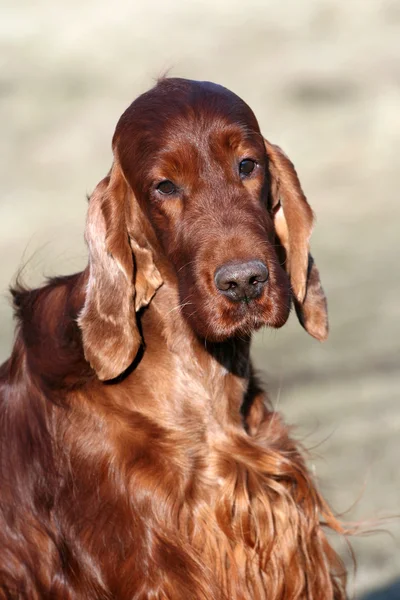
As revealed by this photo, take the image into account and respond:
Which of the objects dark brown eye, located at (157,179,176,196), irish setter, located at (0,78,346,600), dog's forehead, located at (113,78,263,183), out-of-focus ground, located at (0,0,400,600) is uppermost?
dog's forehead, located at (113,78,263,183)

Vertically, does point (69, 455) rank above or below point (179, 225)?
below

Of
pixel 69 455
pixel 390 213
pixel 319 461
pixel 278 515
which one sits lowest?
pixel 390 213

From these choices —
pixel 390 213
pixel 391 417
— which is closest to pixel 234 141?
pixel 391 417

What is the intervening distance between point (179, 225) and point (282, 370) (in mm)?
4450

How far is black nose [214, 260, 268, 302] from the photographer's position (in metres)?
3.63

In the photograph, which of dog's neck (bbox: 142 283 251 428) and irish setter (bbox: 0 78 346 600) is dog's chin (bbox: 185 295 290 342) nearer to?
irish setter (bbox: 0 78 346 600)

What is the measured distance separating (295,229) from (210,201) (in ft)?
1.82

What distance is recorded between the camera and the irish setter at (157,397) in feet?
12.7

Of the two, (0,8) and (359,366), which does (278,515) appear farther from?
(0,8)

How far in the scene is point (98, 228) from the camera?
4020 millimetres

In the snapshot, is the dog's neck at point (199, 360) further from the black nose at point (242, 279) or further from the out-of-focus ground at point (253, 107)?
the out-of-focus ground at point (253, 107)

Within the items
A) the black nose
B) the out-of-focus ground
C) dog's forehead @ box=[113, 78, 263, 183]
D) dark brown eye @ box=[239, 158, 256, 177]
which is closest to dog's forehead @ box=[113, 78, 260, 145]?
dog's forehead @ box=[113, 78, 263, 183]

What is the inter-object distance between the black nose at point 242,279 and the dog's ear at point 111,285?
42cm

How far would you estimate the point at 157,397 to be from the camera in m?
4.09
